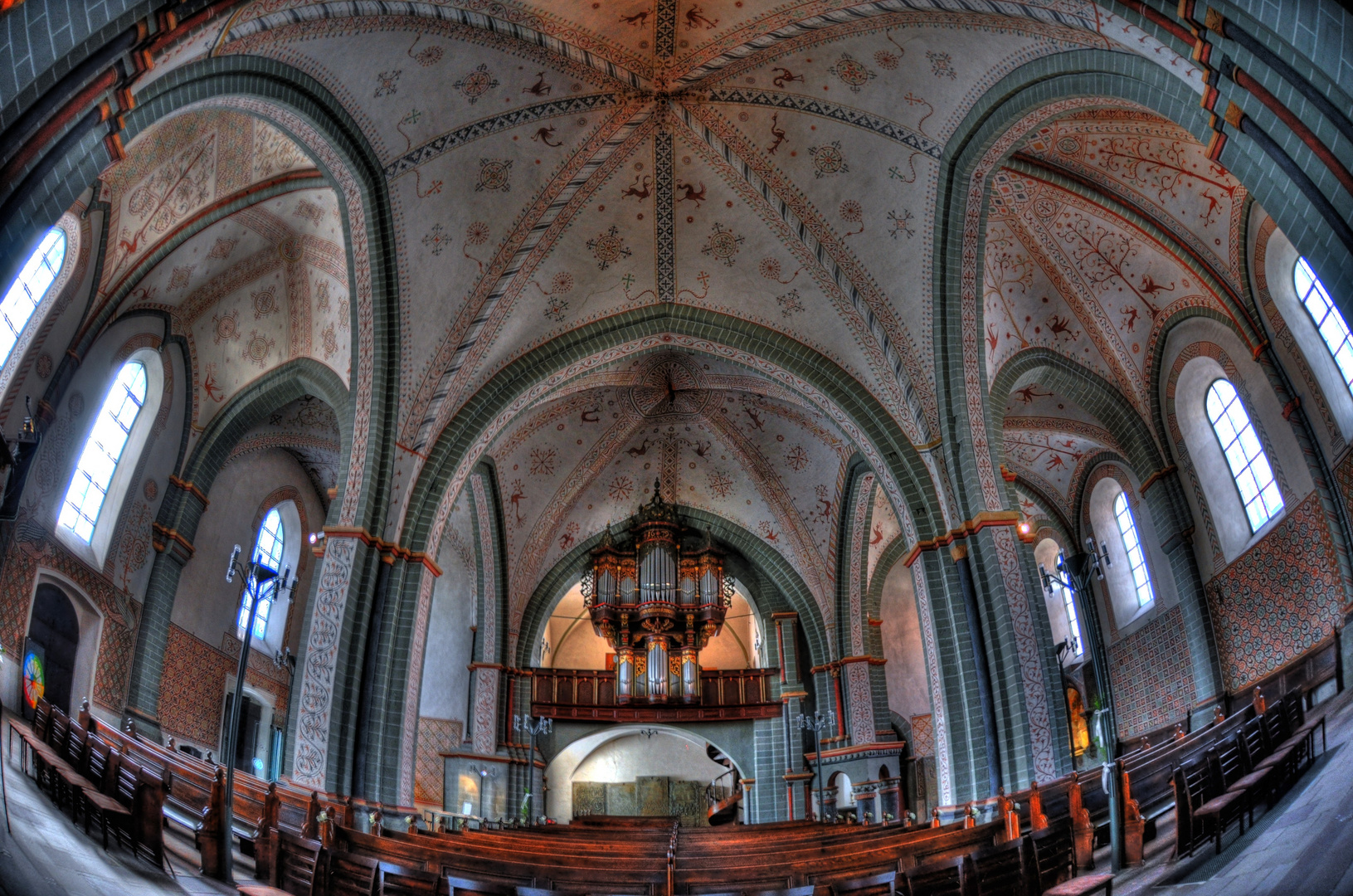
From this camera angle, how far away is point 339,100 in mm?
11852

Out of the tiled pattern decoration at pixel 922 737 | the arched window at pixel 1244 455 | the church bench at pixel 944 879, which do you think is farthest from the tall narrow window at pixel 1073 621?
the church bench at pixel 944 879

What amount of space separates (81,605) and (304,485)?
6.62 meters

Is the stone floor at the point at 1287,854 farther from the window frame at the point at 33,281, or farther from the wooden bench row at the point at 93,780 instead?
the window frame at the point at 33,281

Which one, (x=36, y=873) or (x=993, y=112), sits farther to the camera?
(x=993, y=112)

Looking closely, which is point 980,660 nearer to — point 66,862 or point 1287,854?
point 1287,854

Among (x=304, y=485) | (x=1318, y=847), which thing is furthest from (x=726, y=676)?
(x=1318, y=847)

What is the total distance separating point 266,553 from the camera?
18516 millimetres

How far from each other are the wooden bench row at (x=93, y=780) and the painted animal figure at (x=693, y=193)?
10.3 metres

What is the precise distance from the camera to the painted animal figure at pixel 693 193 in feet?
48.5

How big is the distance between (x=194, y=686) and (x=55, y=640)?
3.22m

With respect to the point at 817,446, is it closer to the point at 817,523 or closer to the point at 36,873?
the point at 817,523

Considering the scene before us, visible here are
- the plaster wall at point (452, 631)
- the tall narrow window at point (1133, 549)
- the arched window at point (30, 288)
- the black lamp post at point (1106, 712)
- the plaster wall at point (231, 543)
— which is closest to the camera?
the black lamp post at point (1106, 712)

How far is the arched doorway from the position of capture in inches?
500

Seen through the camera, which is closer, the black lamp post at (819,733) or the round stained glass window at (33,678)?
the round stained glass window at (33,678)
